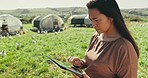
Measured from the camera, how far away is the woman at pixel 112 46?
252 centimetres

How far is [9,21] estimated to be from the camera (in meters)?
28.7

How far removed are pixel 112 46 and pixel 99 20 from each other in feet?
0.90

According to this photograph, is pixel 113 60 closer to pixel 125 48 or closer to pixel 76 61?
pixel 125 48

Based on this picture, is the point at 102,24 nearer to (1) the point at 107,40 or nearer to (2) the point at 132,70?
(1) the point at 107,40

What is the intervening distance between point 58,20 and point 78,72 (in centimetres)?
3261

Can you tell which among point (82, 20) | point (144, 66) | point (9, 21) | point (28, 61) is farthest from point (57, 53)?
point (82, 20)

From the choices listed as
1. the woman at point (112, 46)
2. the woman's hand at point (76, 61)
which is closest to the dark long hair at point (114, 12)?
the woman at point (112, 46)

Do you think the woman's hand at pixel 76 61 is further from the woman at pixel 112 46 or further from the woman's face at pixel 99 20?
the woman's face at pixel 99 20

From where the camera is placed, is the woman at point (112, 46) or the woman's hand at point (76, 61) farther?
the woman's hand at point (76, 61)

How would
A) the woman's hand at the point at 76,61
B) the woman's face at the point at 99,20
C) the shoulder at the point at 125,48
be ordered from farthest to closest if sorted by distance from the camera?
the woman's hand at the point at 76,61 → the woman's face at the point at 99,20 → the shoulder at the point at 125,48

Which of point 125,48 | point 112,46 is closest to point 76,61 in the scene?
point 112,46

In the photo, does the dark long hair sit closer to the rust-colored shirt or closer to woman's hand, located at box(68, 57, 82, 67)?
the rust-colored shirt

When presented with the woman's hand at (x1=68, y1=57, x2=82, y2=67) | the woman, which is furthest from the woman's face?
the woman's hand at (x1=68, y1=57, x2=82, y2=67)

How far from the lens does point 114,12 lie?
2588 mm
